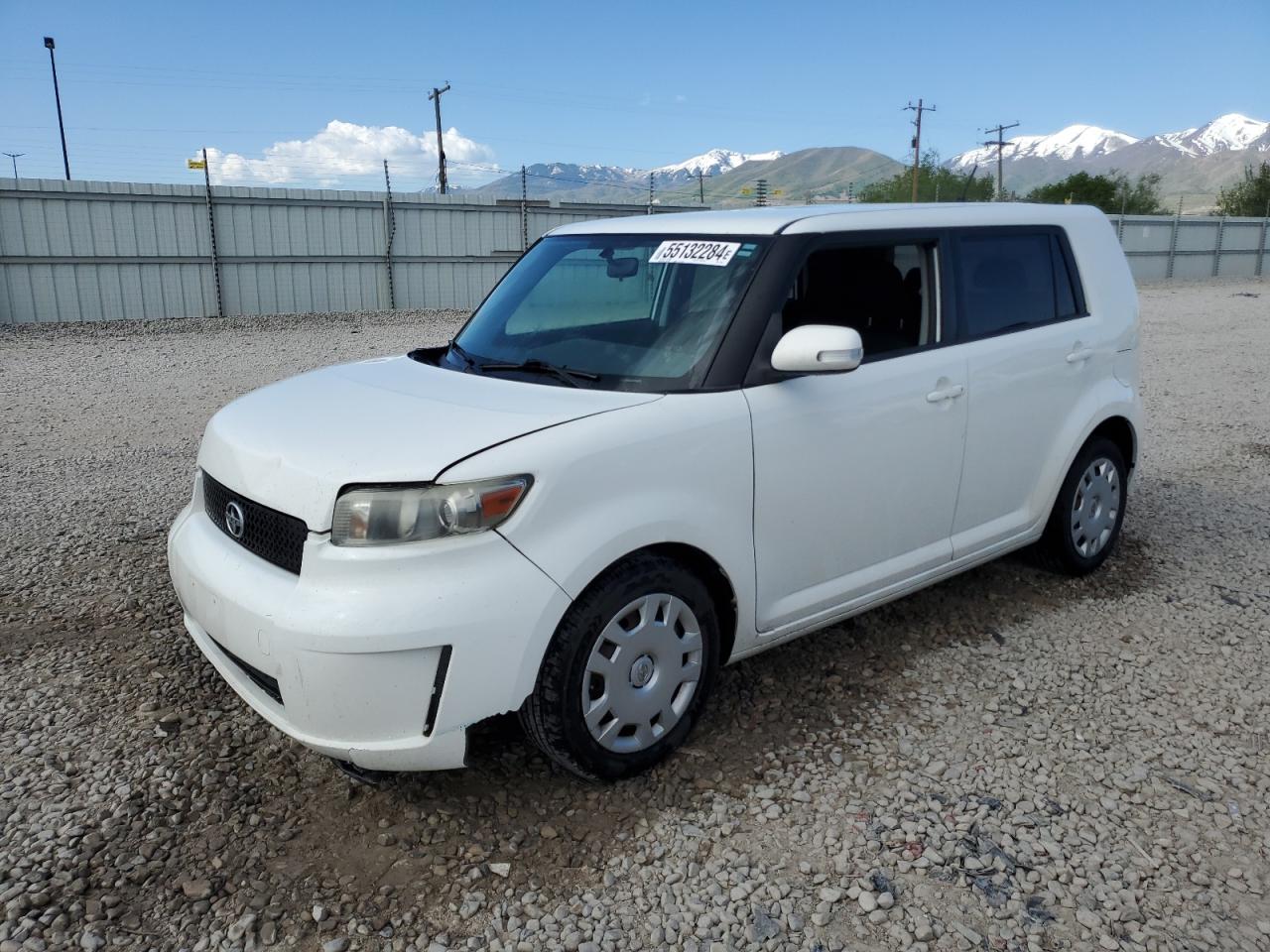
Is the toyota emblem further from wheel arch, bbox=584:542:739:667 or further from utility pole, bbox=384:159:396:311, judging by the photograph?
utility pole, bbox=384:159:396:311

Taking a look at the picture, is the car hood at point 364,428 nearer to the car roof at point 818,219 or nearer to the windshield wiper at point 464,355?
the windshield wiper at point 464,355

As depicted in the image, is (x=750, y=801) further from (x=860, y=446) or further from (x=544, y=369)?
(x=544, y=369)

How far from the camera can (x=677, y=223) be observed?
151 inches

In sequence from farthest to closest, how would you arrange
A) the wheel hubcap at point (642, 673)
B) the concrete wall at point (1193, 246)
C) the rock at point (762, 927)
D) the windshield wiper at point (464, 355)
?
the concrete wall at point (1193, 246) → the windshield wiper at point (464, 355) → the wheel hubcap at point (642, 673) → the rock at point (762, 927)

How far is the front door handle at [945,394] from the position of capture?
3699mm

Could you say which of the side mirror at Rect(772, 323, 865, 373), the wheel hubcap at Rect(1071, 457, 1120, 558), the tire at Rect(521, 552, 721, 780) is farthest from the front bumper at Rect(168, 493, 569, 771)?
the wheel hubcap at Rect(1071, 457, 1120, 558)

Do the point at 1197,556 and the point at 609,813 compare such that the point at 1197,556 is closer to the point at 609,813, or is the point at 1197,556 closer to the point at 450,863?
the point at 609,813

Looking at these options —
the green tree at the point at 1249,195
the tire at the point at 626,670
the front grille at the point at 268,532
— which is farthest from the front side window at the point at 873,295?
the green tree at the point at 1249,195

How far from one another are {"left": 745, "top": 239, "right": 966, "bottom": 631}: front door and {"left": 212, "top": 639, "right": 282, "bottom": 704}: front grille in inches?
59.6

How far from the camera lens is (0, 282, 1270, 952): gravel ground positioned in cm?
254

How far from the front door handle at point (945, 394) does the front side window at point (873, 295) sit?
19cm

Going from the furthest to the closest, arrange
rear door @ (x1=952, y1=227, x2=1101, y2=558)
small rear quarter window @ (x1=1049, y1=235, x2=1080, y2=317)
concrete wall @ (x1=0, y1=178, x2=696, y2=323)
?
concrete wall @ (x1=0, y1=178, x2=696, y2=323)
small rear quarter window @ (x1=1049, y1=235, x2=1080, y2=317)
rear door @ (x1=952, y1=227, x2=1101, y2=558)

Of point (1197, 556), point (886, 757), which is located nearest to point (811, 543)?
point (886, 757)

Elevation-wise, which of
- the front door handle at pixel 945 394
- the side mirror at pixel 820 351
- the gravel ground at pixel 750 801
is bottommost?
the gravel ground at pixel 750 801
